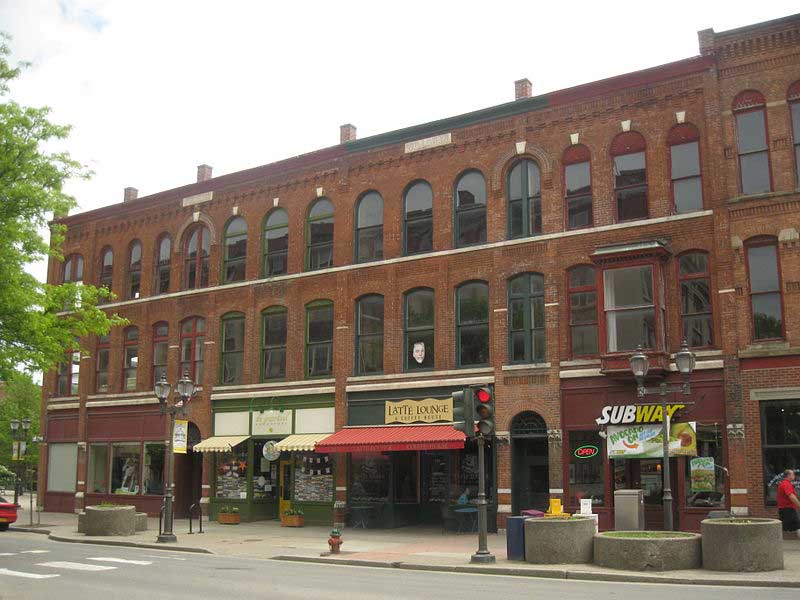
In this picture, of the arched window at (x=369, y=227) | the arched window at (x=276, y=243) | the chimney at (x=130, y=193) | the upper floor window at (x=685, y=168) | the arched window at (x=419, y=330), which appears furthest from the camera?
the chimney at (x=130, y=193)

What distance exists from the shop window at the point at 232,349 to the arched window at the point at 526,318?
11.3 m

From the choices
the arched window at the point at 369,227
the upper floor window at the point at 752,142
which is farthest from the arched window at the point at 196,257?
the upper floor window at the point at 752,142

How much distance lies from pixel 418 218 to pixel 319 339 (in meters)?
5.69

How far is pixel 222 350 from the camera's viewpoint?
33844mm

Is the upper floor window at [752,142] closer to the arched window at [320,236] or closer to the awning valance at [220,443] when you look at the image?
the arched window at [320,236]

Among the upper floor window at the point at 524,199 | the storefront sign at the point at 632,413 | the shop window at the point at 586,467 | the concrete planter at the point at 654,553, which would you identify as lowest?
the concrete planter at the point at 654,553

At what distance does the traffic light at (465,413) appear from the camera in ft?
59.3

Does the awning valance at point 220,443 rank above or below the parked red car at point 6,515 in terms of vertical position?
above

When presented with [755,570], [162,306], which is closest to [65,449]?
[162,306]

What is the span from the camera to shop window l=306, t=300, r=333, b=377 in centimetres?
3108

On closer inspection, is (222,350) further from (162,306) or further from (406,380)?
(406,380)

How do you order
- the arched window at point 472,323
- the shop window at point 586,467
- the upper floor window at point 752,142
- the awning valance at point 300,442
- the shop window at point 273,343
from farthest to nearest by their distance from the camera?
the shop window at point 273,343
the awning valance at point 300,442
the arched window at point 472,323
the shop window at point 586,467
the upper floor window at point 752,142

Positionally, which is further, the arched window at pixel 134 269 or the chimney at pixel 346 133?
the arched window at pixel 134 269

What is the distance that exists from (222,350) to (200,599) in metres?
21.1
